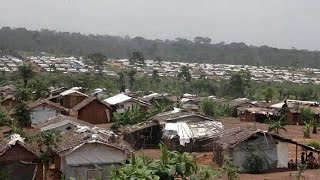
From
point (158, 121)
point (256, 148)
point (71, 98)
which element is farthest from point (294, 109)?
point (256, 148)

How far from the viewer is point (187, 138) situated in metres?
31.8

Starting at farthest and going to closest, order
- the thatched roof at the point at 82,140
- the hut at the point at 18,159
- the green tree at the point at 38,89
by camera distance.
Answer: the green tree at the point at 38,89 → the thatched roof at the point at 82,140 → the hut at the point at 18,159

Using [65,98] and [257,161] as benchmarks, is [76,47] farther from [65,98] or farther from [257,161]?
[257,161]

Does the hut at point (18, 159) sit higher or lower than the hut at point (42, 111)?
higher

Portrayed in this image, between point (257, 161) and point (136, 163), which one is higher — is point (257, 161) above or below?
below

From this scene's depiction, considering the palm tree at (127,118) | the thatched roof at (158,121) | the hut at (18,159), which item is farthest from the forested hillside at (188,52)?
the hut at (18,159)

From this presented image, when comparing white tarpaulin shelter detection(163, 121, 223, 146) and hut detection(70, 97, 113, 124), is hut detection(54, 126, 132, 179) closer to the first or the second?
white tarpaulin shelter detection(163, 121, 223, 146)

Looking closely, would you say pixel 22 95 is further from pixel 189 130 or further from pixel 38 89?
pixel 189 130

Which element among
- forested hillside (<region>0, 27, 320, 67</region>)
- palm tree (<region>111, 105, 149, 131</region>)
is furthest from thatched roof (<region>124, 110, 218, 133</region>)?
forested hillside (<region>0, 27, 320, 67</region>)

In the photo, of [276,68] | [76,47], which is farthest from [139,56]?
[76,47]

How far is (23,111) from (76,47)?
140 metres

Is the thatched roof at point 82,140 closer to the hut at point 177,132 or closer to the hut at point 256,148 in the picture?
the hut at point 256,148

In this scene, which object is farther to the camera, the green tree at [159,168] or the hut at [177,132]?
the hut at [177,132]

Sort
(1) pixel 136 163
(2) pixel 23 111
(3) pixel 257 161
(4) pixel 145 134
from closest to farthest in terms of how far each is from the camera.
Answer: (1) pixel 136 163 → (3) pixel 257 161 → (4) pixel 145 134 → (2) pixel 23 111
